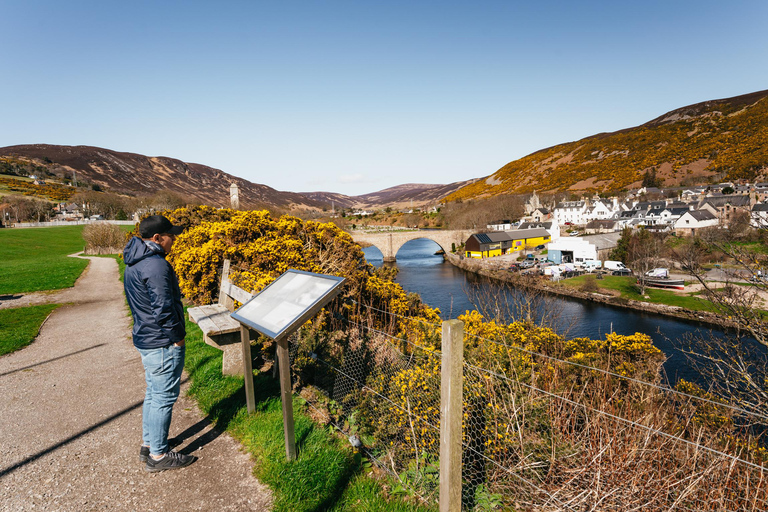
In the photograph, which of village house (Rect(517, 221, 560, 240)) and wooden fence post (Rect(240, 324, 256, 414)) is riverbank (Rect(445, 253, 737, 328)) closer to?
wooden fence post (Rect(240, 324, 256, 414))

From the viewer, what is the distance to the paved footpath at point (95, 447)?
350cm

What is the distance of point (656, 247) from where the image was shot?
48.7 metres

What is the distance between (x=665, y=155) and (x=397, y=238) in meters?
121

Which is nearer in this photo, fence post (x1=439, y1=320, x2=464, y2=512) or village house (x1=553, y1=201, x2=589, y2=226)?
fence post (x1=439, y1=320, x2=464, y2=512)

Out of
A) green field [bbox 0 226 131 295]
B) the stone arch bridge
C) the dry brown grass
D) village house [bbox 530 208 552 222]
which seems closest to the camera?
green field [bbox 0 226 131 295]

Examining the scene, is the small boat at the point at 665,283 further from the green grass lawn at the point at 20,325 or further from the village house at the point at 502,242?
the green grass lawn at the point at 20,325

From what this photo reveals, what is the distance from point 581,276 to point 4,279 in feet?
166

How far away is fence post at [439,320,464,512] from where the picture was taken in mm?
2672

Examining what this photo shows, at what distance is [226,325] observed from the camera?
530 cm

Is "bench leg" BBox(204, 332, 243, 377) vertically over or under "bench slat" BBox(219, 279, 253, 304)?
under

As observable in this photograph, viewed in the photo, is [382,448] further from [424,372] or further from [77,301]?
[77,301]

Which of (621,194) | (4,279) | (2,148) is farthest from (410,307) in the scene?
(2,148)

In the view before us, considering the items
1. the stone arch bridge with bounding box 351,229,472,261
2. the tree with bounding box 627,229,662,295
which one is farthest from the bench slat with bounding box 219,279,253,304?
the stone arch bridge with bounding box 351,229,472,261

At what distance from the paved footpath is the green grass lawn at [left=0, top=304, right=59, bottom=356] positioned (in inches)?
28.2
